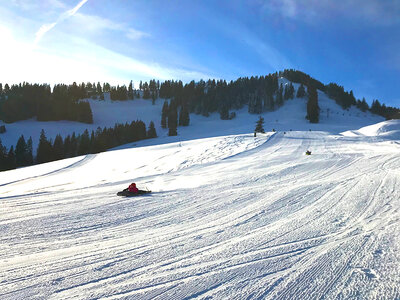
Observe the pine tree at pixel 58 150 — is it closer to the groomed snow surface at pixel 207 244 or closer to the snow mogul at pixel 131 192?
the groomed snow surface at pixel 207 244

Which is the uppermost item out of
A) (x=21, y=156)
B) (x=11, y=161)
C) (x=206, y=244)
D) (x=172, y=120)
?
(x=172, y=120)

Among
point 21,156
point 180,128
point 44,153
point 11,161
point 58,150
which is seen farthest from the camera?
point 180,128

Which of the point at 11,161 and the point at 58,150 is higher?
the point at 58,150

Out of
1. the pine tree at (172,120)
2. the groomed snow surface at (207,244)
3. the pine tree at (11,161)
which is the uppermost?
the pine tree at (172,120)

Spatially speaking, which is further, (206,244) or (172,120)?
(172,120)

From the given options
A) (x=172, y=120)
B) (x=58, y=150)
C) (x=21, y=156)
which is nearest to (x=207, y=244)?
(x=58, y=150)

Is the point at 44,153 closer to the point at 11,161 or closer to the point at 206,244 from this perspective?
the point at 11,161

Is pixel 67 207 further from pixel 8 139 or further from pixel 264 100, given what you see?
pixel 264 100

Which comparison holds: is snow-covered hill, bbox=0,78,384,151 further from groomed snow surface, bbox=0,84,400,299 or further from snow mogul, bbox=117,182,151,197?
groomed snow surface, bbox=0,84,400,299

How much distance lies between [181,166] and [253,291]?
34.7 feet

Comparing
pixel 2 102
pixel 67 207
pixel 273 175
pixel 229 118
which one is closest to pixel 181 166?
pixel 273 175

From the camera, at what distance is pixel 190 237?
153 inches

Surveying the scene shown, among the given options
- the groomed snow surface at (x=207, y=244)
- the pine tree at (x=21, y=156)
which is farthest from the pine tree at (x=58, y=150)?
the groomed snow surface at (x=207, y=244)

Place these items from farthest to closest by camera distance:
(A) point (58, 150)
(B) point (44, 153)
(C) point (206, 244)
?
(A) point (58, 150)
(B) point (44, 153)
(C) point (206, 244)
